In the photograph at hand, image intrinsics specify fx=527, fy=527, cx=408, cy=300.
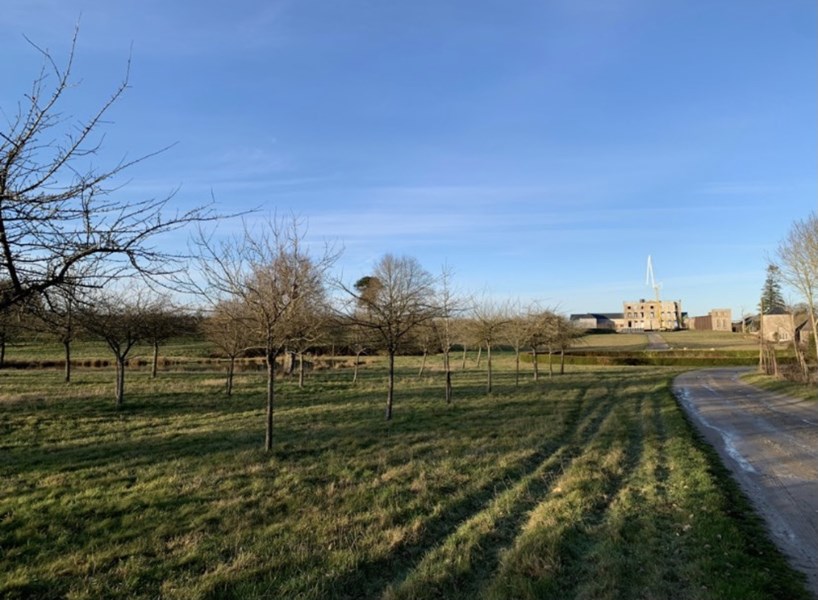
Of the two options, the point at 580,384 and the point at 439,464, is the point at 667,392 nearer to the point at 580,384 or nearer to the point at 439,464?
the point at 580,384

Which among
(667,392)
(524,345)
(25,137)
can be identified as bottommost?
(667,392)

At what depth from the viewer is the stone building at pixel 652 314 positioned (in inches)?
6005

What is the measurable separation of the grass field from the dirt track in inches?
13.3

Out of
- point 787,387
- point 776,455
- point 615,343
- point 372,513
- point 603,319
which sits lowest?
point 787,387

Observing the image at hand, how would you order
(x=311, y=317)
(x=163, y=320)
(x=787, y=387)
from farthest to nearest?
(x=787, y=387) < (x=163, y=320) < (x=311, y=317)

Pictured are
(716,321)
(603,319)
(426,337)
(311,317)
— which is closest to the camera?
(311,317)

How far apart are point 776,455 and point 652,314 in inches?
6237

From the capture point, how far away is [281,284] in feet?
39.4

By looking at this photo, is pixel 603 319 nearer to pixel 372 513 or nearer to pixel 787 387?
pixel 787 387

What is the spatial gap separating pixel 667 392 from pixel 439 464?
65.3 ft

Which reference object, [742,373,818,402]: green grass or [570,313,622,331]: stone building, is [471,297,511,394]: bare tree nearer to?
[742,373,818,402]: green grass

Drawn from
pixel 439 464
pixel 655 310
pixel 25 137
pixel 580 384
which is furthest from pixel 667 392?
pixel 655 310

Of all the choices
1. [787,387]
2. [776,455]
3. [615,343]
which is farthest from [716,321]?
[776,455]

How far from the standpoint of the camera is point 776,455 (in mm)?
11109
